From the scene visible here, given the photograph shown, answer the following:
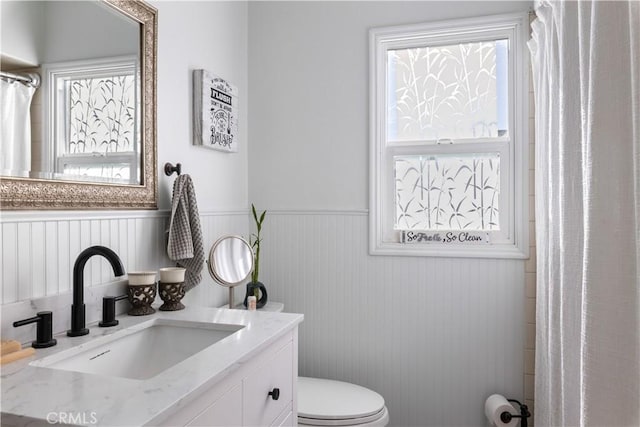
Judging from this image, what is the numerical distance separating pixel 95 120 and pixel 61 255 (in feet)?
1.35

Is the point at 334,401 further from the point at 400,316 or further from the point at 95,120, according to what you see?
the point at 95,120

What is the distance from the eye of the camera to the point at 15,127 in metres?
1.08

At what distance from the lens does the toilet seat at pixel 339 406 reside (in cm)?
169

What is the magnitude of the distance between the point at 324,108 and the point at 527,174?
3.34 feet

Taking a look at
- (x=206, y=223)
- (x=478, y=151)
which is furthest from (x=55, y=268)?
(x=478, y=151)

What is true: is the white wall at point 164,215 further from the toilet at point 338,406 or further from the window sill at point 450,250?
the window sill at point 450,250

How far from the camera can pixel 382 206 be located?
2.23 metres

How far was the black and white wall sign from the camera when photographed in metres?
1.86

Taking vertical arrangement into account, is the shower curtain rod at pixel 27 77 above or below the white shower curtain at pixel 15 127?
above

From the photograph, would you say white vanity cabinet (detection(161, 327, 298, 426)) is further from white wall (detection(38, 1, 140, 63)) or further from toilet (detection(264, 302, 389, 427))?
white wall (detection(38, 1, 140, 63))

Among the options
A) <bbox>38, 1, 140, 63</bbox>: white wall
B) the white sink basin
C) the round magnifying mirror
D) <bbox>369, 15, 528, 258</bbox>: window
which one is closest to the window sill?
<bbox>369, 15, 528, 258</bbox>: window

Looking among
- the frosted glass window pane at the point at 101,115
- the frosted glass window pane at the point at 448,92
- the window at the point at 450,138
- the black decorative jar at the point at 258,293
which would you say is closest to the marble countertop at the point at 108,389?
the frosted glass window pane at the point at 101,115

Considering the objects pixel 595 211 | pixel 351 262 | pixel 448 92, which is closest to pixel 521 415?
pixel 351 262

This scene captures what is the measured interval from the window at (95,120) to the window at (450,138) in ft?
3.76
